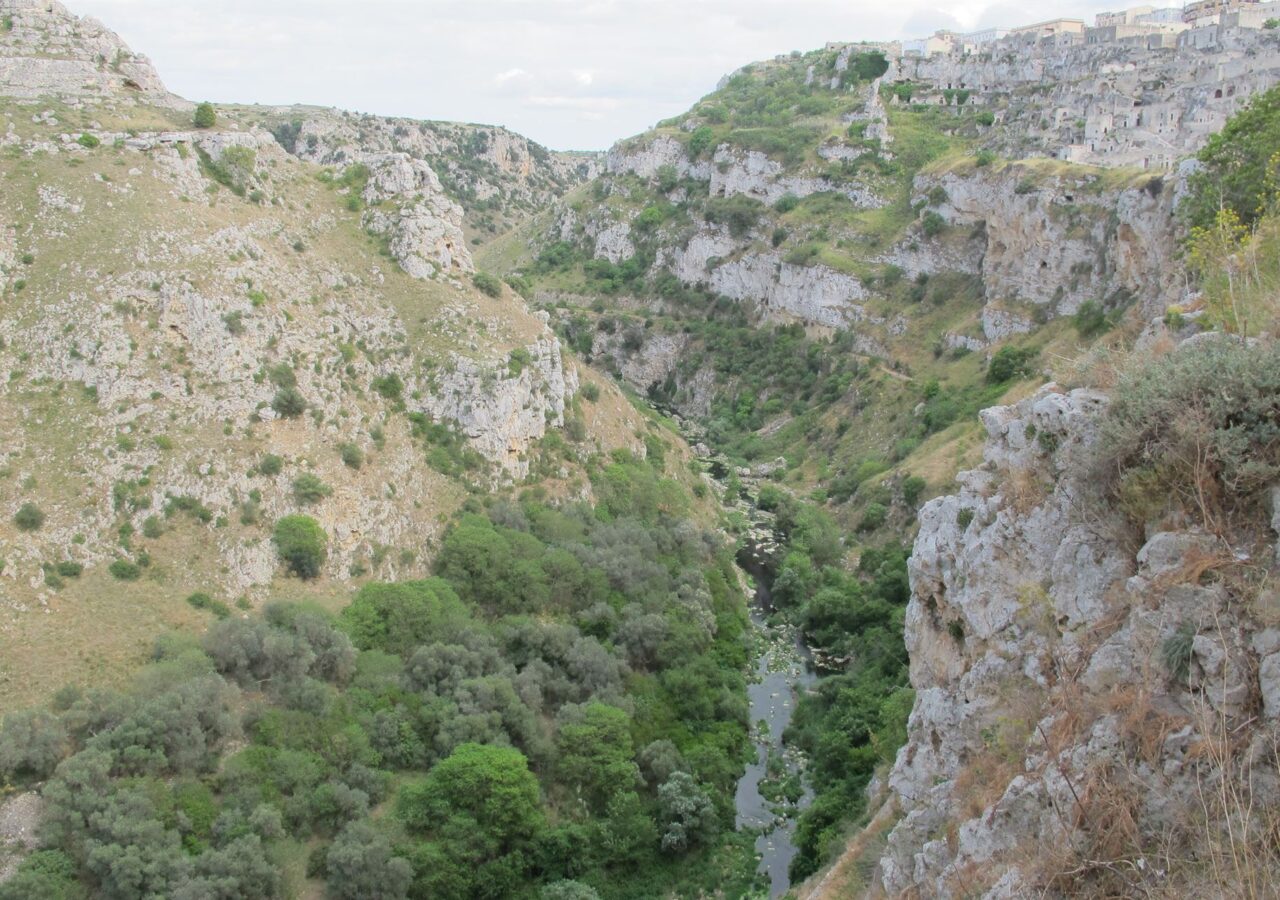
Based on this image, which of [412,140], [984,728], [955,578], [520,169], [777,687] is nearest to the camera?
[984,728]

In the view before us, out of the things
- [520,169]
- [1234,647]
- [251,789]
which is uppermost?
[520,169]

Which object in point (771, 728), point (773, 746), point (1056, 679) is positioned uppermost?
point (1056, 679)

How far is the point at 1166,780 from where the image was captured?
39.6 feet

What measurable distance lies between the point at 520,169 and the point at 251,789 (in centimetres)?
14074

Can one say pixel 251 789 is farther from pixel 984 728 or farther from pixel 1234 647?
pixel 1234 647

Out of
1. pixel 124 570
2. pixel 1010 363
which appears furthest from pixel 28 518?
pixel 1010 363

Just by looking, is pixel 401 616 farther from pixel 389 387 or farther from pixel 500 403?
pixel 500 403

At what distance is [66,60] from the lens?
5016 centimetres

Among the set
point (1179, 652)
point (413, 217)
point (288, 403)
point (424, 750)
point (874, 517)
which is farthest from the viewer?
point (874, 517)

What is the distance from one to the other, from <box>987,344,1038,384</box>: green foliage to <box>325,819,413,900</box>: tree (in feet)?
148

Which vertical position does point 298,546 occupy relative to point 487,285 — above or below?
below

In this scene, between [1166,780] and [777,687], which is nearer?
[1166,780]

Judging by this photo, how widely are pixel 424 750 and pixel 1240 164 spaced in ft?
120

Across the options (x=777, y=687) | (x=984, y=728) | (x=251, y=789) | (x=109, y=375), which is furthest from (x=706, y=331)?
(x=984, y=728)
